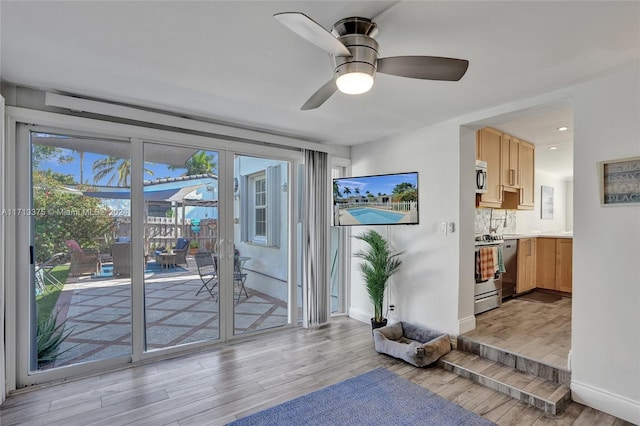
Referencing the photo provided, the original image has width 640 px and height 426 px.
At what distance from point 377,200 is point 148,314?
8.75ft

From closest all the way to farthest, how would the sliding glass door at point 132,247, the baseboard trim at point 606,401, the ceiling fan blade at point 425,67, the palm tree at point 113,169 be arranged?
the ceiling fan blade at point 425,67
the baseboard trim at point 606,401
the sliding glass door at point 132,247
the palm tree at point 113,169

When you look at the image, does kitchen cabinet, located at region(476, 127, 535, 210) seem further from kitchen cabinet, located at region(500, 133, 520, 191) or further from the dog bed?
the dog bed

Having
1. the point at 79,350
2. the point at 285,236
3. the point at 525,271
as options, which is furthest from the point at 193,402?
the point at 525,271

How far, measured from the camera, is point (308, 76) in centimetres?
227

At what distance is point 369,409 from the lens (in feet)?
7.46

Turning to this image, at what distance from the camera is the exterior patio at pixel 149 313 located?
2770mm

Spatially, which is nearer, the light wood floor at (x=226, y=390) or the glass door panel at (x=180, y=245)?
the light wood floor at (x=226, y=390)

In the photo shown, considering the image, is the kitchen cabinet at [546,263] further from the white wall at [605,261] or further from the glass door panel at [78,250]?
the glass door panel at [78,250]

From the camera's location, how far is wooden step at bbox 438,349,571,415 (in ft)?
7.45

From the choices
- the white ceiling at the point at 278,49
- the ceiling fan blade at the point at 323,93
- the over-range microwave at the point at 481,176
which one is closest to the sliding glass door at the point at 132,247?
the white ceiling at the point at 278,49

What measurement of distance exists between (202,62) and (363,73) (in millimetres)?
1145

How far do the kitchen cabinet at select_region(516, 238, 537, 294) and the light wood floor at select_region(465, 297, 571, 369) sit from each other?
1.18 feet

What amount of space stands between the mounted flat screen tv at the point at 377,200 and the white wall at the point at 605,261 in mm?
1446

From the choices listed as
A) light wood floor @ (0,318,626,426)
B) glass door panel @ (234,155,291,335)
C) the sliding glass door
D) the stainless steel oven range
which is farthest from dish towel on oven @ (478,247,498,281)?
the sliding glass door
